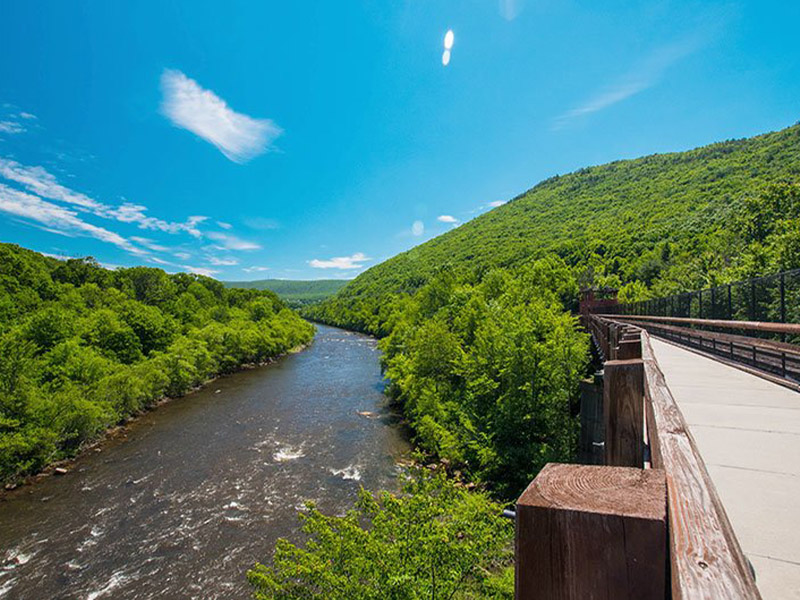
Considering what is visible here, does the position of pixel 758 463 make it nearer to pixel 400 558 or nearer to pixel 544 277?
pixel 400 558

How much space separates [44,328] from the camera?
1205 inches

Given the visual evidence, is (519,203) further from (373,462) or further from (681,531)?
(681,531)

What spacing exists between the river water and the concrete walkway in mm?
12428

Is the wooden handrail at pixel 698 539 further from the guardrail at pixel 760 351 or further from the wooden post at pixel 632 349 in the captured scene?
the guardrail at pixel 760 351

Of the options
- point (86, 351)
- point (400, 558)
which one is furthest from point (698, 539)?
point (86, 351)

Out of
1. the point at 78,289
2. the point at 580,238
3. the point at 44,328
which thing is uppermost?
the point at 580,238

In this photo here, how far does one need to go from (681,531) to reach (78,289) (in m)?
69.5

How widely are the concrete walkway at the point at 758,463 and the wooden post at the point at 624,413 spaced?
1.57 ft

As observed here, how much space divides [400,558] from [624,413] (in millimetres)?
9233

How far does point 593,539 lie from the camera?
89cm

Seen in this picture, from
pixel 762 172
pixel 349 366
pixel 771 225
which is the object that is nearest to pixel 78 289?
pixel 349 366

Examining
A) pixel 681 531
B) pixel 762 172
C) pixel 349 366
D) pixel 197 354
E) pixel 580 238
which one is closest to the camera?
pixel 681 531

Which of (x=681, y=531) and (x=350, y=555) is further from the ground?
(x=681, y=531)

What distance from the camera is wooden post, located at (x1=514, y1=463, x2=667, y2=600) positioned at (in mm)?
854
